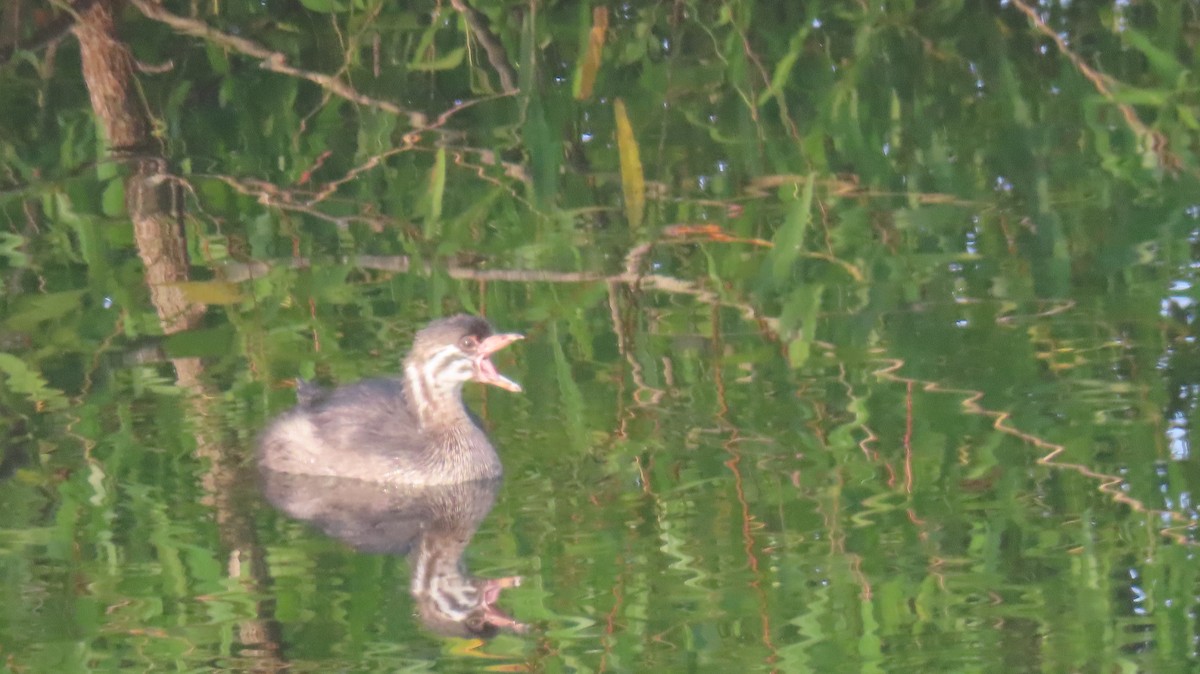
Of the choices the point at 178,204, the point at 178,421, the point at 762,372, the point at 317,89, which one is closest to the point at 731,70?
the point at 317,89

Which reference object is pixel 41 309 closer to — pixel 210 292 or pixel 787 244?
pixel 210 292

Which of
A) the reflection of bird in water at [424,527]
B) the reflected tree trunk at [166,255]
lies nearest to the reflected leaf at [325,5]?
the reflected tree trunk at [166,255]

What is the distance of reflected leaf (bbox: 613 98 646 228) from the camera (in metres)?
10.4

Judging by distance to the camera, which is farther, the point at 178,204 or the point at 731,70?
the point at 731,70

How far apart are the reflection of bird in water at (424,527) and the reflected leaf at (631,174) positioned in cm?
282

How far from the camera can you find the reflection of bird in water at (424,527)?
6246mm

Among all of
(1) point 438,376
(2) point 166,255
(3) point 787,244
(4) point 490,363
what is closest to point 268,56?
(2) point 166,255

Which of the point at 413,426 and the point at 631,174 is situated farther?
the point at 631,174

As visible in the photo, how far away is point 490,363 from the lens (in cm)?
829

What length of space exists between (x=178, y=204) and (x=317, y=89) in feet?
9.56

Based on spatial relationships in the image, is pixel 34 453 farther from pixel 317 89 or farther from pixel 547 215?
pixel 317 89

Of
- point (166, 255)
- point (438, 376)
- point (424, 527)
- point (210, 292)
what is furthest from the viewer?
point (166, 255)

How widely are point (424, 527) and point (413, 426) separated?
1016 millimetres

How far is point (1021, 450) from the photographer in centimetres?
748
